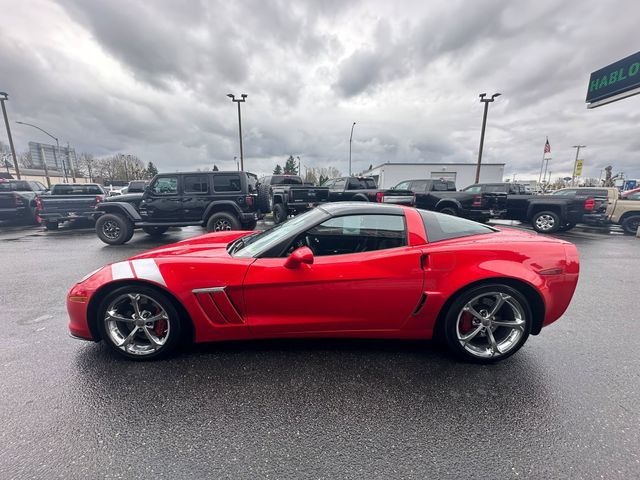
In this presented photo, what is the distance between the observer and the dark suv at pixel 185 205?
24.2 feet

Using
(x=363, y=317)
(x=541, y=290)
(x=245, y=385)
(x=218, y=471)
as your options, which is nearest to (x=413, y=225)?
(x=363, y=317)

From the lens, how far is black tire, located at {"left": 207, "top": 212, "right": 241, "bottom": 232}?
743 centimetres

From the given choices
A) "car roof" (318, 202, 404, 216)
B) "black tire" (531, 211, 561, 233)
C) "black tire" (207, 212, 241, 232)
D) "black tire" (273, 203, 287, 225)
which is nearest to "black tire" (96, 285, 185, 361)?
"car roof" (318, 202, 404, 216)

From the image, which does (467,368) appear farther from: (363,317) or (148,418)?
(148,418)

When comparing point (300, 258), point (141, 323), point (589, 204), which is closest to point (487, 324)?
point (300, 258)

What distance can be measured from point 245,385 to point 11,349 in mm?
2292

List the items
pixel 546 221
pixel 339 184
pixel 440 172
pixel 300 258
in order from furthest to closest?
pixel 440 172, pixel 339 184, pixel 546 221, pixel 300 258

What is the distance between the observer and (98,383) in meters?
2.13

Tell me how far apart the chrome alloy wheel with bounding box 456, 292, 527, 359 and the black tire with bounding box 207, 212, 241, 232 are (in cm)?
628

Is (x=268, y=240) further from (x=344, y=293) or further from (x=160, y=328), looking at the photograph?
(x=160, y=328)

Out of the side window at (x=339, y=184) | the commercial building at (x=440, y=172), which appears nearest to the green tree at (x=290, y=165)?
the commercial building at (x=440, y=172)

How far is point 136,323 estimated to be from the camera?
2.36 metres

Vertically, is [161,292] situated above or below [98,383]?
above

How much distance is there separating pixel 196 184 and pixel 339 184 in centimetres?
667
